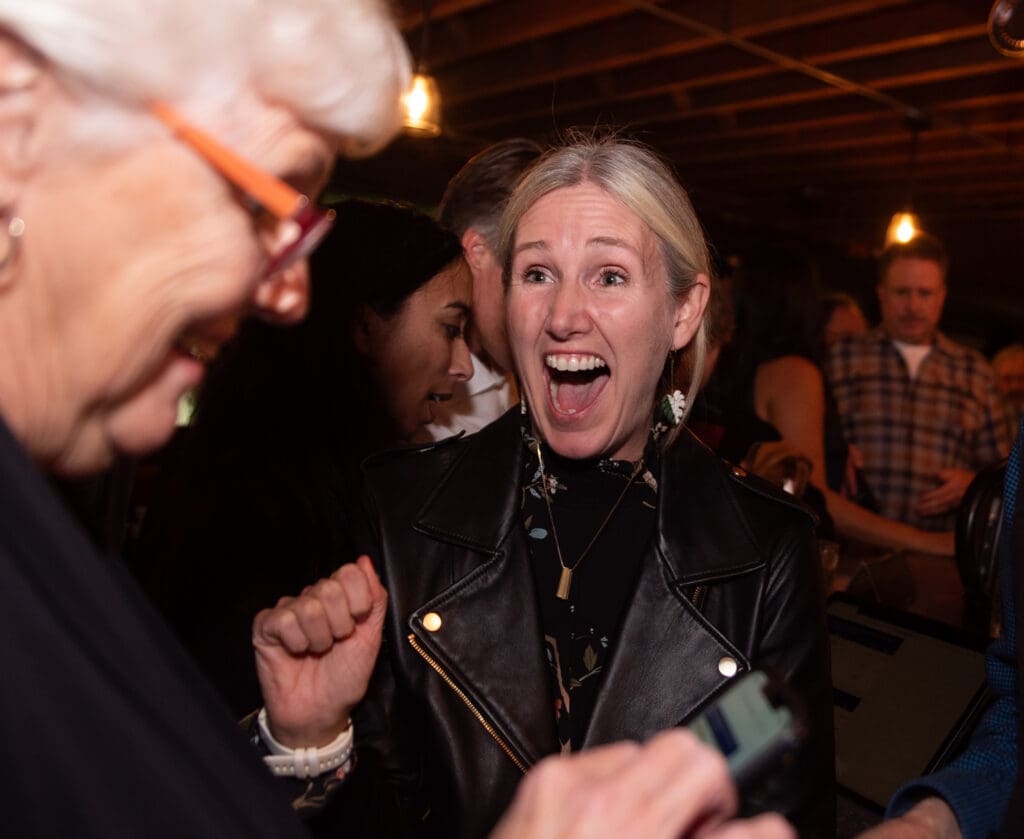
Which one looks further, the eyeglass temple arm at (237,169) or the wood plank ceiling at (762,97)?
the wood plank ceiling at (762,97)

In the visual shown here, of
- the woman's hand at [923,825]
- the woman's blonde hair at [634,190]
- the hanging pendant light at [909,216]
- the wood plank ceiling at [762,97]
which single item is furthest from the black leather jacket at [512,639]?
the hanging pendant light at [909,216]

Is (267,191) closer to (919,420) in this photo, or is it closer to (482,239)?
(482,239)

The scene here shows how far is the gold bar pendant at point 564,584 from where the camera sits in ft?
5.62

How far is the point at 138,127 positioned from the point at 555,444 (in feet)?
4.00

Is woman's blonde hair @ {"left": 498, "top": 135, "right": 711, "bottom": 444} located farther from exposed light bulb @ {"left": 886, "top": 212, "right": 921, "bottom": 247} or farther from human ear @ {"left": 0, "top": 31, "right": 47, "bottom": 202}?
exposed light bulb @ {"left": 886, "top": 212, "right": 921, "bottom": 247}

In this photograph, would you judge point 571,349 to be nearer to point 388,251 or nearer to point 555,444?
Answer: point 555,444

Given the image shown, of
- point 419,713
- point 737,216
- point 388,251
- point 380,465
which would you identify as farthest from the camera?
point 737,216

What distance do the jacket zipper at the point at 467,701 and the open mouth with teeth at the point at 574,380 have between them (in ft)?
1.83

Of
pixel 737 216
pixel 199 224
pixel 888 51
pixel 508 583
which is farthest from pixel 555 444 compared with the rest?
pixel 737 216

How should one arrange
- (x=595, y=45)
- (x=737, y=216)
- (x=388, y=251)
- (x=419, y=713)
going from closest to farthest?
1. (x=419, y=713)
2. (x=388, y=251)
3. (x=595, y=45)
4. (x=737, y=216)

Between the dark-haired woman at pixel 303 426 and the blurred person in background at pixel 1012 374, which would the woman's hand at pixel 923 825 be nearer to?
the dark-haired woman at pixel 303 426

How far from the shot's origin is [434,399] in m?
2.81

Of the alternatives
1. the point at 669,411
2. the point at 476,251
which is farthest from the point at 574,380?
the point at 476,251

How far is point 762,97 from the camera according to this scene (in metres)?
6.79
